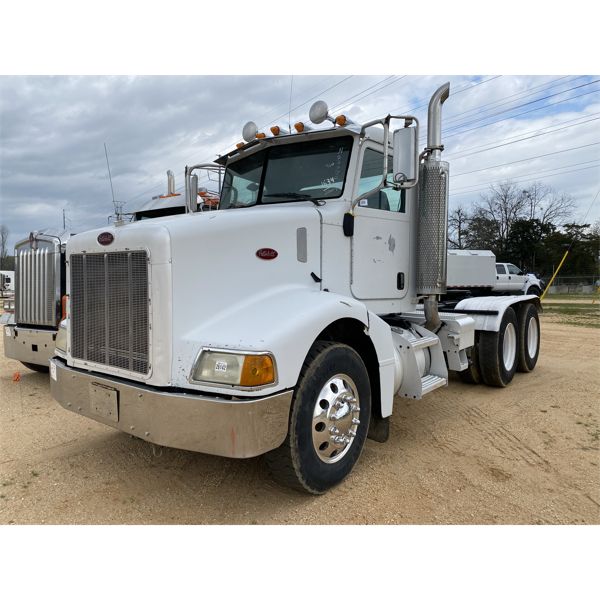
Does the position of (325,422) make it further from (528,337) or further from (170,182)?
(170,182)

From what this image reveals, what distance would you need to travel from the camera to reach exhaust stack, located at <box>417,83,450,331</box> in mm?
4922

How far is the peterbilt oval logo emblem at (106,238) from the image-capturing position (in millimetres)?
3254

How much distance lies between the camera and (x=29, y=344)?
6.71 metres

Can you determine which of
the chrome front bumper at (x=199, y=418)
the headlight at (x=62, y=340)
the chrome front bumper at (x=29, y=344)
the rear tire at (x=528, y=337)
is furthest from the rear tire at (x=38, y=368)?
the rear tire at (x=528, y=337)

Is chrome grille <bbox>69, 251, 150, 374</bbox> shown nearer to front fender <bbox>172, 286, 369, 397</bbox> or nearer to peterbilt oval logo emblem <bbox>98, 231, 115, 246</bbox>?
peterbilt oval logo emblem <bbox>98, 231, 115, 246</bbox>

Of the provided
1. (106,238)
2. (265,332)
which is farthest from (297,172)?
(265,332)

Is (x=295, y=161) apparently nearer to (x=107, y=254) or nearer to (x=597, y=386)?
(x=107, y=254)

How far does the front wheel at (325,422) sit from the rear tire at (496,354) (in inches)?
130

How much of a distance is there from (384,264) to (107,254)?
8.28 feet

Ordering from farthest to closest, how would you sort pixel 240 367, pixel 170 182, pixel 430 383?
pixel 170 182, pixel 430 383, pixel 240 367

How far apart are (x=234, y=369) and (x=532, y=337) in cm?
645

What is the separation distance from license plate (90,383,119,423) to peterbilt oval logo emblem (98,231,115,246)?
3.20ft

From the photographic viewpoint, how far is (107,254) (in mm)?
3275

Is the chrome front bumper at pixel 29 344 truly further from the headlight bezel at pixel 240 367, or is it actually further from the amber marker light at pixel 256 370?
the amber marker light at pixel 256 370
